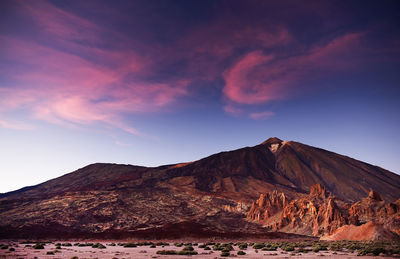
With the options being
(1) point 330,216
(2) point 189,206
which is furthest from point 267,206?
(2) point 189,206

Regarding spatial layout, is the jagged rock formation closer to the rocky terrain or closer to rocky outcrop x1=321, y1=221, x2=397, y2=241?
rocky outcrop x1=321, y1=221, x2=397, y2=241

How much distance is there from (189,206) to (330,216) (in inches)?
2285

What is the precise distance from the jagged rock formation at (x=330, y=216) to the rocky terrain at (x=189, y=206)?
0.25 m

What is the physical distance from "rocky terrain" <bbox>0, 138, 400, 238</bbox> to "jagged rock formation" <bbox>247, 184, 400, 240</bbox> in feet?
0.83

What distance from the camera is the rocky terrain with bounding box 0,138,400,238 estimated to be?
78.1 meters

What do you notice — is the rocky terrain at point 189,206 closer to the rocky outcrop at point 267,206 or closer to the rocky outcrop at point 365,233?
the rocky outcrop at point 267,206

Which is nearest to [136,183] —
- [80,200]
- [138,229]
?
[80,200]

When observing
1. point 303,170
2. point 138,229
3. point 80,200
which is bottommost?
point 138,229

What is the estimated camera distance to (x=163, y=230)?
8419 centimetres

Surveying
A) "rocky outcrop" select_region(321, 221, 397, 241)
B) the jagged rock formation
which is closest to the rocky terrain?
the jagged rock formation

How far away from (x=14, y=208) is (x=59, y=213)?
69.0 ft

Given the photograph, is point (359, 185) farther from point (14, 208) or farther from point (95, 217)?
point (14, 208)

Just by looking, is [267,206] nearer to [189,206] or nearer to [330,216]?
[330,216]

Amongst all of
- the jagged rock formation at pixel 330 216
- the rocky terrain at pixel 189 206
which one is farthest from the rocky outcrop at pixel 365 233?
the rocky terrain at pixel 189 206
